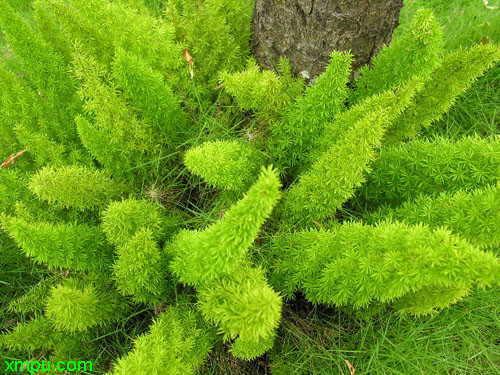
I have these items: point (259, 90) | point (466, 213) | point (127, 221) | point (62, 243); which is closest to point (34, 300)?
point (62, 243)

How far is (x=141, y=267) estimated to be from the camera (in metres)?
1.00

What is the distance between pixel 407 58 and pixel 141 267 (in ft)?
3.28

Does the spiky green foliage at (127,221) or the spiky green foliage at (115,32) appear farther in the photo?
the spiky green foliage at (115,32)

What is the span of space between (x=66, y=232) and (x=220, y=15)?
0.96 meters

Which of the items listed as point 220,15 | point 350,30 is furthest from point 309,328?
point 220,15

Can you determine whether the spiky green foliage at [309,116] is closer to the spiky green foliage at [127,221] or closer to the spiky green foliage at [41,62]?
the spiky green foliage at [127,221]

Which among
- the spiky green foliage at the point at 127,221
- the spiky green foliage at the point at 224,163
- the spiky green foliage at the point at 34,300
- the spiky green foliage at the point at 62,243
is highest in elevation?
the spiky green foliage at the point at 224,163

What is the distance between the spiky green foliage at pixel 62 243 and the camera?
94cm

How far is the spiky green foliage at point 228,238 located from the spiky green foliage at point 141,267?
0.07m

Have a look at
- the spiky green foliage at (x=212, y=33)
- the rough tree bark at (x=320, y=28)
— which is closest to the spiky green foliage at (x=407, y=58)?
the rough tree bark at (x=320, y=28)

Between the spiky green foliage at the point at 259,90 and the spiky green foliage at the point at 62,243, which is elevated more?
the spiky green foliage at the point at 259,90

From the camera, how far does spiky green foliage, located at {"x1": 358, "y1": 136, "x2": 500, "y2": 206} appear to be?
1048 millimetres

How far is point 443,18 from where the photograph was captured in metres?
2.11

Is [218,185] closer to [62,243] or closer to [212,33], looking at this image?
[62,243]
